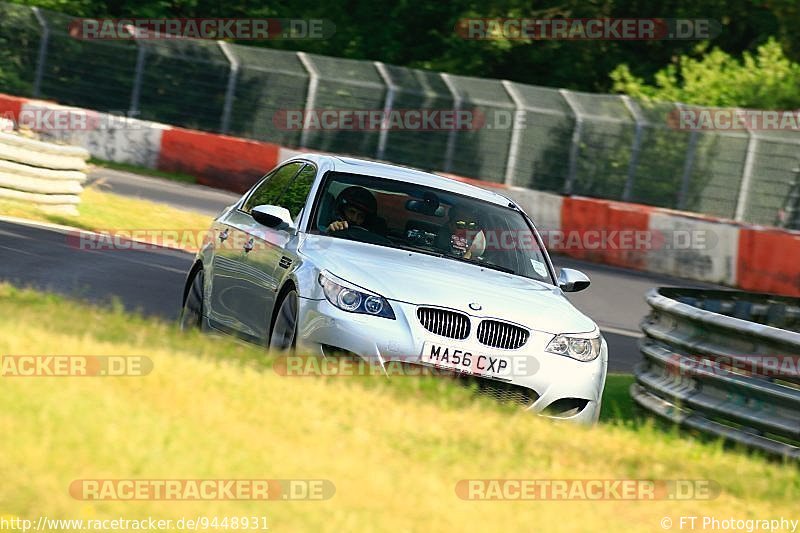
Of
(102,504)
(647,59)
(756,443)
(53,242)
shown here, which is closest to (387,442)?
(102,504)

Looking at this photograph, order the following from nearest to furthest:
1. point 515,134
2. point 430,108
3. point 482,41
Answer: point 515,134
point 430,108
point 482,41

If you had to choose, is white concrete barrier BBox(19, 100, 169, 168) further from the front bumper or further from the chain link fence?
the front bumper

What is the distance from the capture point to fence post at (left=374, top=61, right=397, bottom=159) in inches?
1166

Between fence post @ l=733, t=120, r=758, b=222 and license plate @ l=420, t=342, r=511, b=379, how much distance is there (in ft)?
56.4

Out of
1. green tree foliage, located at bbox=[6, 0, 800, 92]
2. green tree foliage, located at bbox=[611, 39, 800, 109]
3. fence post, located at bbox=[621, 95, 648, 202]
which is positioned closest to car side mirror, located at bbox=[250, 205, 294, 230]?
fence post, located at bbox=[621, 95, 648, 202]

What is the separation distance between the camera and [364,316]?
878 cm

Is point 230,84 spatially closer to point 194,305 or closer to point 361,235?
point 194,305

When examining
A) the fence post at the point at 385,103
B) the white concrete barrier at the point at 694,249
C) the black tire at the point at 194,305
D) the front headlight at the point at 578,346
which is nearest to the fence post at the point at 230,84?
the fence post at the point at 385,103

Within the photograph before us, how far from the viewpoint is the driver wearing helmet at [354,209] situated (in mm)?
9980

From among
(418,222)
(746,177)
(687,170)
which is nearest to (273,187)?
(418,222)

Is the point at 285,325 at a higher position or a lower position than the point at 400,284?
lower

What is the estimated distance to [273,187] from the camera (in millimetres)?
10953

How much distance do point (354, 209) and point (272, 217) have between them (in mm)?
620

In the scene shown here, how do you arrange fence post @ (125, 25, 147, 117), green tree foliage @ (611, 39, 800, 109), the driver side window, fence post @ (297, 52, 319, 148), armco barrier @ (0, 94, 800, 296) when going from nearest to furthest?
the driver side window → armco barrier @ (0, 94, 800, 296) → fence post @ (297, 52, 319, 148) → green tree foliage @ (611, 39, 800, 109) → fence post @ (125, 25, 147, 117)
